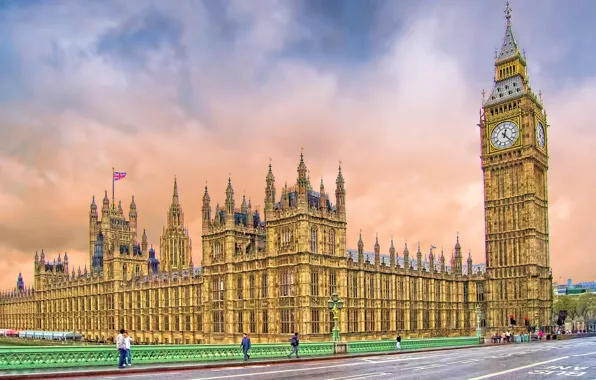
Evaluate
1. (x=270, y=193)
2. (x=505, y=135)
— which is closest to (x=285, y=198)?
(x=270, y=193)

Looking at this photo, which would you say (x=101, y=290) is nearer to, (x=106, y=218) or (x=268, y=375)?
(x=106, y=218)

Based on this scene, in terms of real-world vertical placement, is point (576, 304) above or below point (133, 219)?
below

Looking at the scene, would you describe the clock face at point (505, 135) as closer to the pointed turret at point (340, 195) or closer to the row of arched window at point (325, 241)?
the pointed turret at point (340, 195)

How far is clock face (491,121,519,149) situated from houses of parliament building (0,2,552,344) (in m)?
0.17

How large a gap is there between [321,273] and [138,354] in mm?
34580

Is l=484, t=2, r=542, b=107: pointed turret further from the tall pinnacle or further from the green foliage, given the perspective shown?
the green foliage

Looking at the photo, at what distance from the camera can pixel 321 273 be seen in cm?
6838

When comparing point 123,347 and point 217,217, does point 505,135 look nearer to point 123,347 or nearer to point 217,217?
point 217,217

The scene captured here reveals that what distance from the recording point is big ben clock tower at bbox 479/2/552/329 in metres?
94.4

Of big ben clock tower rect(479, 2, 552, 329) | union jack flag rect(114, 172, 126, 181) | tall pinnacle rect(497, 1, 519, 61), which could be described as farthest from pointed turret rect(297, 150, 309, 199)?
union jack flag rect(114, 172, 126, 181)

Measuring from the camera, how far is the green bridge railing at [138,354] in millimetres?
30953

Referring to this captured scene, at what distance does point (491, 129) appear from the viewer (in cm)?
10169

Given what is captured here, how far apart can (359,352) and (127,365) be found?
23.3 meters

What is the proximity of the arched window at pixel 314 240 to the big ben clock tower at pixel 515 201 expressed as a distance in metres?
41.1
